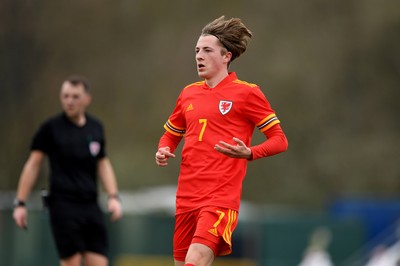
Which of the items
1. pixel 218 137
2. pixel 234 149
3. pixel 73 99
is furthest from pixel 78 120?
pixel 234 149

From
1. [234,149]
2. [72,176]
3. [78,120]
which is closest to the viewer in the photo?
[234,149]

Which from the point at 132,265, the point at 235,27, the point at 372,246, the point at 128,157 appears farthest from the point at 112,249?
the point at 128,157

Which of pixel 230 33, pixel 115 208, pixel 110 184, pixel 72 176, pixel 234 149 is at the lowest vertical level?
pixel 115 208

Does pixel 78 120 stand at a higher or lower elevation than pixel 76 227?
higher

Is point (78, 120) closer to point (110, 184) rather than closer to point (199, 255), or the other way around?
point (110, 184)

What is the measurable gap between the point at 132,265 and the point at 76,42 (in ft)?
57.1

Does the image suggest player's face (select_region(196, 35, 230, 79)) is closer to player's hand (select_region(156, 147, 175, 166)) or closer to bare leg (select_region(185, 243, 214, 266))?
player's hand (select_region(156, 147, 175, 166))

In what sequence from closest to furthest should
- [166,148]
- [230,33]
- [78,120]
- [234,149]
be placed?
1. [234,149]
2. [166,148]
3. [230,33]
4. [78,120]

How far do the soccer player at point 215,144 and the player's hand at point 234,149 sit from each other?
15 centimetres

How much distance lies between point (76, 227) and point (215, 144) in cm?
329

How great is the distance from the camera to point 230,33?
903cm

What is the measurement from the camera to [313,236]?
72.6 ft

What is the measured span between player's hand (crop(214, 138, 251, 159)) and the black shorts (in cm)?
357

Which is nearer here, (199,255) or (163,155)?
(199,255)
